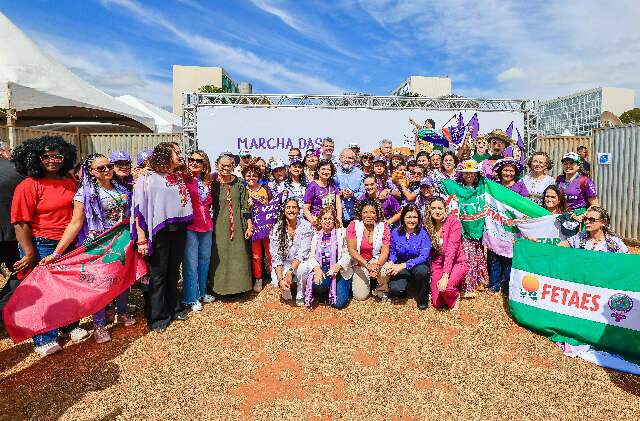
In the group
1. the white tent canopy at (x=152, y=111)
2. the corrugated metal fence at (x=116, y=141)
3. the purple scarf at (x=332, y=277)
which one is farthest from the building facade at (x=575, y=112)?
the purple scarf at (x=332, y=277)

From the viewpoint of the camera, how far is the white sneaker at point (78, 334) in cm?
401

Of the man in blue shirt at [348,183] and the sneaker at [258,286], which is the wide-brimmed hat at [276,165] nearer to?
the man in blue shirt at [348,183]

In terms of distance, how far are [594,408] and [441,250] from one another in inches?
83.9

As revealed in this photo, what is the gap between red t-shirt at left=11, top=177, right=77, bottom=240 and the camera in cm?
346

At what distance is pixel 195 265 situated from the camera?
15.4 ft

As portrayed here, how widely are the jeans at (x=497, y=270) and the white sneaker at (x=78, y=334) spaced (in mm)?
4748

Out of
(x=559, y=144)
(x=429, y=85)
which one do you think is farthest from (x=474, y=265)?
(x=429, y=85)

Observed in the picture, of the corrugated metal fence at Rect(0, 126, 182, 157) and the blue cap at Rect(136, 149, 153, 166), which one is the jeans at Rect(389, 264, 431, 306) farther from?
the corrugated metal fence at Rect(0, 126, 182, 157)

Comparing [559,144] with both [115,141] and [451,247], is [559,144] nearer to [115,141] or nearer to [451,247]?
[451,247]

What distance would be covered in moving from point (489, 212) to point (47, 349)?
5016 mm

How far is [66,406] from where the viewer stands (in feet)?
9.83

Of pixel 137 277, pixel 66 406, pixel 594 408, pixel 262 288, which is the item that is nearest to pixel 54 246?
pixel 137 277

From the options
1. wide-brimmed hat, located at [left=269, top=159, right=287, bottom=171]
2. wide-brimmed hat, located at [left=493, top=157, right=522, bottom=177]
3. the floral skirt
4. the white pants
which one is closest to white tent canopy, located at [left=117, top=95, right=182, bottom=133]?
wide-brimmed hat, located at [left=269, top=159, right=287, bottom=171]

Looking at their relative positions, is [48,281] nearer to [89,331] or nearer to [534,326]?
[89,331]
